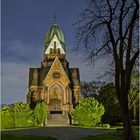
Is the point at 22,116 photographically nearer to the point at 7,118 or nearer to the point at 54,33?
the point at 7,118

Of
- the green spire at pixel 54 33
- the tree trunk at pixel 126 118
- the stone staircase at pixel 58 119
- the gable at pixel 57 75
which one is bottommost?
the stone staircase at pixel 58 119

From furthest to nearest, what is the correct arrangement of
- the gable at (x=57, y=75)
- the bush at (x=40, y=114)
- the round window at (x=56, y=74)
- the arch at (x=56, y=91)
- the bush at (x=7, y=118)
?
the round window at (x=56, y=74) < the gable at (x=57, y=75) < the arch at (x=56, y=91) < the bush at (x=40, y=114) < the bush at (x=7, y=118)

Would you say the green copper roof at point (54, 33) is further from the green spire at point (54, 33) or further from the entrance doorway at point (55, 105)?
the entrance doorway at point (55, 105)

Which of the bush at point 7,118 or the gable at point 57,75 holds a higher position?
the gable at point 57,75

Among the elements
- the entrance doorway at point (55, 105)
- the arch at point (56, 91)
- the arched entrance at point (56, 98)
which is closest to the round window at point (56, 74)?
the arch at point (56, 91)

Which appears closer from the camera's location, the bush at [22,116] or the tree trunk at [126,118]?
the tree trunk at [126,118]

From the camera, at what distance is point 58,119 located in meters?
59.4

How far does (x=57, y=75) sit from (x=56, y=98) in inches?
191

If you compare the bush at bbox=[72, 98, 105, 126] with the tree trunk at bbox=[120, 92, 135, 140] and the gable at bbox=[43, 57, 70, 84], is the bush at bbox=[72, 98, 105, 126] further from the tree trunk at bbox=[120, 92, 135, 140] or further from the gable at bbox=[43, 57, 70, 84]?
the tree trunk at bbox=[120, 92, 135, 140]

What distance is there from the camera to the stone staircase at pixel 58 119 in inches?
2250

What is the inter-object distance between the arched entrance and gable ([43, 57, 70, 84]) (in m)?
1.28

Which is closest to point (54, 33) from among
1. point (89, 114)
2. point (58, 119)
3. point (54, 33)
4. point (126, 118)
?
point (54, 33)

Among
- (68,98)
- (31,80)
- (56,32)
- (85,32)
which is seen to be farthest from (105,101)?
(85,32)

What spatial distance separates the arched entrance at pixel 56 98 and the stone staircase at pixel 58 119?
340 cm
